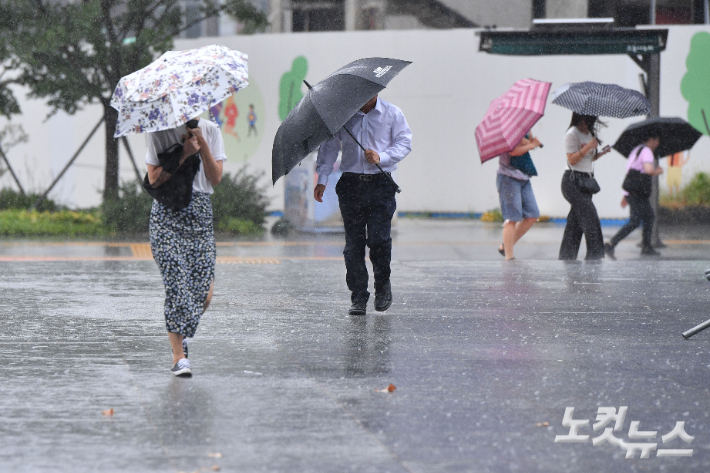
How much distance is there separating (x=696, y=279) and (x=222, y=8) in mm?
9970

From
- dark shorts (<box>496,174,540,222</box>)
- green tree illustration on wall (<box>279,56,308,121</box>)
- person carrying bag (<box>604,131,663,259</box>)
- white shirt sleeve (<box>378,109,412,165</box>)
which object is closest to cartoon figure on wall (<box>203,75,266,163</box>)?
green tree illustration on wall (<box>279,56,308,121</box>)

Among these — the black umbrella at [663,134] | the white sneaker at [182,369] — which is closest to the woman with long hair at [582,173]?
the black umbrella at [663,134]

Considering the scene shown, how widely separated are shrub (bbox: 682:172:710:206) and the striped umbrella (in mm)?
7861

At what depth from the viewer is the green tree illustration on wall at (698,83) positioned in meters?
19.4

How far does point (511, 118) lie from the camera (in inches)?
420

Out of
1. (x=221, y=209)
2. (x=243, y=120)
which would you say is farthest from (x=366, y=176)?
(x=243, y=120)

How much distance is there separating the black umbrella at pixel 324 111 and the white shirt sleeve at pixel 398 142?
0.25m

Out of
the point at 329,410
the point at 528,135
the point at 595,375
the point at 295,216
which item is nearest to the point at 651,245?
the point at 528,135

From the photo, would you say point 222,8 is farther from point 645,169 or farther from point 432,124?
point 645,169

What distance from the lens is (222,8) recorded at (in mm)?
16875

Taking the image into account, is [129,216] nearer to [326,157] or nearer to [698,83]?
[326,157]

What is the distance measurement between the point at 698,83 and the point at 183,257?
16302mm

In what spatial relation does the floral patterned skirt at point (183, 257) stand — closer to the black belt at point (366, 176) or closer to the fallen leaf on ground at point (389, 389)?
the fallen leaf on ground at point (389, 389)

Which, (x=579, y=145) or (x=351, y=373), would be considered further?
(x=579, y=145)
